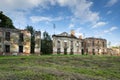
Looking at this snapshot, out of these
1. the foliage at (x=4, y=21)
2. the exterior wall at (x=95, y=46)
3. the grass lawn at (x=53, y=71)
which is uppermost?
the foliage at (x=4, y=21)

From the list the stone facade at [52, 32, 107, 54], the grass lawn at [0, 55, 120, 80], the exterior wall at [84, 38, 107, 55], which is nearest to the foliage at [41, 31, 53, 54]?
the stone facade at [52, 32, 107, 54]

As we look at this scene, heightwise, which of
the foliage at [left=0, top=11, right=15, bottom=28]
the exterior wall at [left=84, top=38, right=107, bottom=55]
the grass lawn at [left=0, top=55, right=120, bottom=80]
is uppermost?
the foliage at [left=0, top=11, right=15, bottom=28]

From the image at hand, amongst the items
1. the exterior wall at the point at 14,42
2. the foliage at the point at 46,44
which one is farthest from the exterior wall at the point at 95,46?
the exterior wall at the point at 14,42

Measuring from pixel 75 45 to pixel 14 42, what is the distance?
954 inches

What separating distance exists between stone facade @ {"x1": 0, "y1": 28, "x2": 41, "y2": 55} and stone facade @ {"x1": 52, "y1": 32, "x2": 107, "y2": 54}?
13417 millimetres

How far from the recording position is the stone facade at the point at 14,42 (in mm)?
37062

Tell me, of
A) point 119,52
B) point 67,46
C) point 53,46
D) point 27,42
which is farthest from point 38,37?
point 119,52

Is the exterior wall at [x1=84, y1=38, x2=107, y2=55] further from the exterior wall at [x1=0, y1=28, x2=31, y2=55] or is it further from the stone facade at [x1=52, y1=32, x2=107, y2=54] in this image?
the exterior wall at [x1=0, y1=28, x2=31, y2=55]

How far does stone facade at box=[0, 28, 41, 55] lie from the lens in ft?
122

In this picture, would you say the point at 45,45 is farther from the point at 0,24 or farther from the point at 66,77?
the point at 66,77

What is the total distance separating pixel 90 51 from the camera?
6378 cm

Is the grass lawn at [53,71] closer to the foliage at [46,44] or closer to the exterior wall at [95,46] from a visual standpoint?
the foliage at [46,44]

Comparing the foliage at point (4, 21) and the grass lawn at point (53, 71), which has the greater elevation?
the foliage at point (4, 21)

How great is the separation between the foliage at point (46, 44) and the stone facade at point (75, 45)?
6.33 ft
